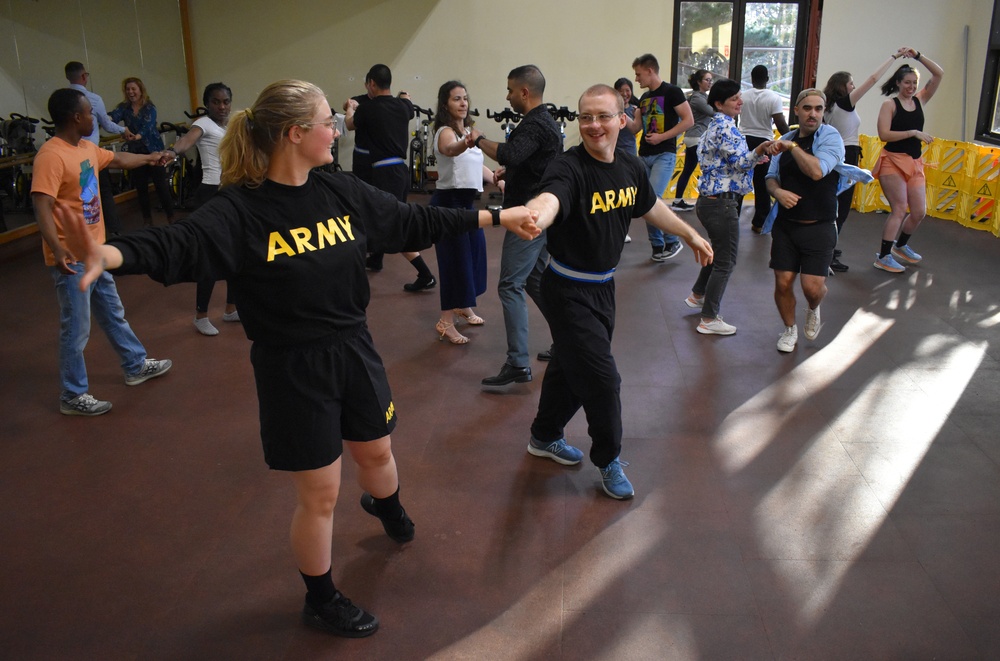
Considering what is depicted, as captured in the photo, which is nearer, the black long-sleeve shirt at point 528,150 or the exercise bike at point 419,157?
the black long-sleeve shirt at point 528,150

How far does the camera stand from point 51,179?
390 centimetres

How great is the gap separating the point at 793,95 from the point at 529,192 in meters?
8.29

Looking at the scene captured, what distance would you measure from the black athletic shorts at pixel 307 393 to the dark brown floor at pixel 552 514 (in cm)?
22

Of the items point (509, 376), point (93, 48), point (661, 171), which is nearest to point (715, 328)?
point (509, 376)

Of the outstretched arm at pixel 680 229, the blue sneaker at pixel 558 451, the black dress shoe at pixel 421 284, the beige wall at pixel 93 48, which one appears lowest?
the blue sneaker at pixel 558 451

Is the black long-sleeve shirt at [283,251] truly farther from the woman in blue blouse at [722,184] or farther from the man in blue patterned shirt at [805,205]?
the woman in blue blouse at [722,184]

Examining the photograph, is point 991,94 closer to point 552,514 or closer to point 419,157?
point 419,157

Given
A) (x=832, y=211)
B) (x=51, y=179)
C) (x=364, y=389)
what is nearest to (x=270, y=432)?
(x=364, y=389)

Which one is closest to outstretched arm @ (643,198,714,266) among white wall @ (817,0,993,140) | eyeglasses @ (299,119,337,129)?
eyeglasses @ (299,119,337,129)

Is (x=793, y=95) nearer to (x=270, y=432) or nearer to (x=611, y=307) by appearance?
(x=611, y=307)

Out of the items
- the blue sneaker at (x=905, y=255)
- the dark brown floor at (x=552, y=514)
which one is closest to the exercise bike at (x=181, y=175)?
the dark brown floor at (x=552, y=514)

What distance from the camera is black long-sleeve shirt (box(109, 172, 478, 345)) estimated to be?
215 centimetres

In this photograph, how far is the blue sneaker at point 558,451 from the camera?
12.4ft

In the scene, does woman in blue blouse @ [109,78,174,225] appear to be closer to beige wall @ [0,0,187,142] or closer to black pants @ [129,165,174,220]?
black pants @ [129,165,174,220]
